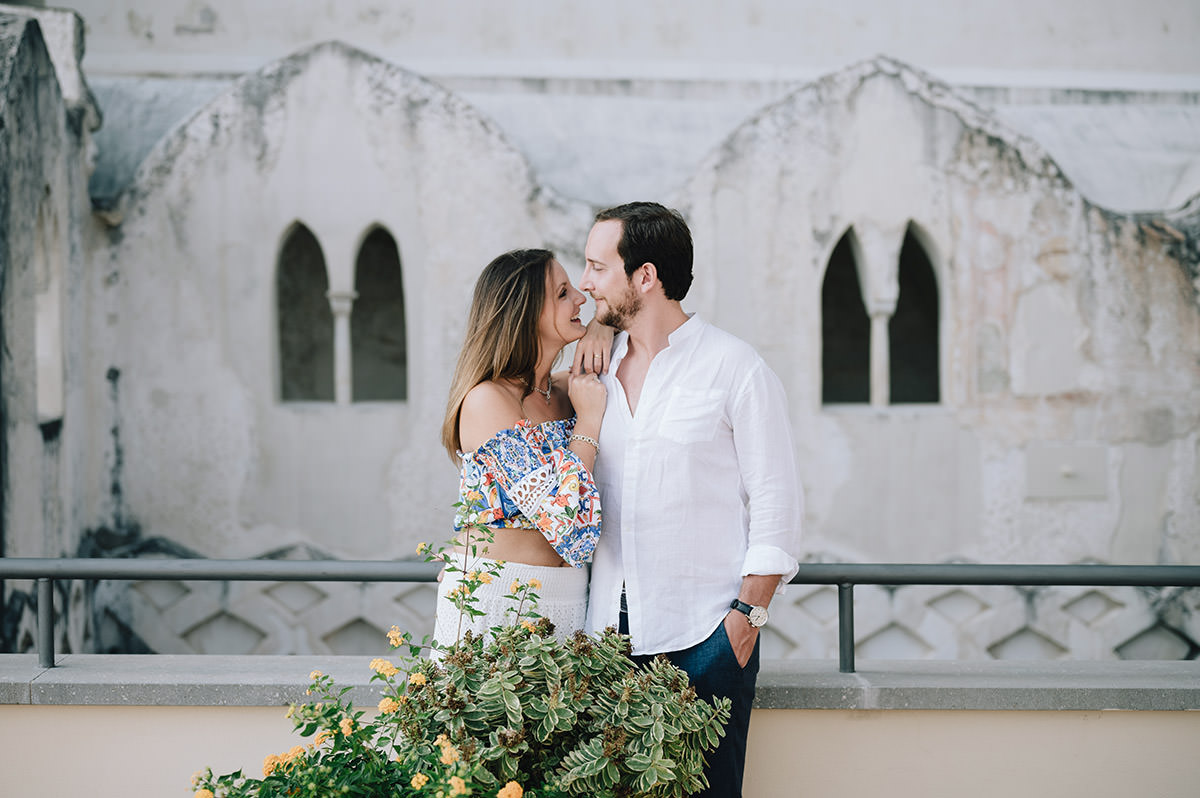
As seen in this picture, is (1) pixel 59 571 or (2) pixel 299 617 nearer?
(1) pixel 59 571

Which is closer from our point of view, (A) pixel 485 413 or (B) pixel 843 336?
(A) pixel 485 413

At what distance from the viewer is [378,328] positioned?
11.0 m

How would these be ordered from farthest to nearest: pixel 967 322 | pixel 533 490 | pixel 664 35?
pixel 664 35 → pixel 967 322 → pixel 533 490

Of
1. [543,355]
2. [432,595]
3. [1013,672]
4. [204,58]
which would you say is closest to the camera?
[543,355]

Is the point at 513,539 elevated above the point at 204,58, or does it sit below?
below

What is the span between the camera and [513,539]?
6.98ft

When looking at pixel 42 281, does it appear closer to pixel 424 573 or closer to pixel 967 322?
pixel 424 573

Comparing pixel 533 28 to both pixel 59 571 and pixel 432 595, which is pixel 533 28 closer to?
pixel 432 595

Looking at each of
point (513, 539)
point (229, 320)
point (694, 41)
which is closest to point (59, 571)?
point (513, 539)

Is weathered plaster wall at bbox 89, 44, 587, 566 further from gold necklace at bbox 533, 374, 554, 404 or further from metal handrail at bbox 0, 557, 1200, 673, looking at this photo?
gold necklace at bbox 533, 374, 554, 404

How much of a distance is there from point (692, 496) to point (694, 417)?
6.6 inches

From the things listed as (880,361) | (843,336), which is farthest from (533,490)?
(843,336)

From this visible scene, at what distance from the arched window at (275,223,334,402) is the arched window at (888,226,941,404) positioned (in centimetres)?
640

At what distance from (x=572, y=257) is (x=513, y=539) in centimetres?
604
